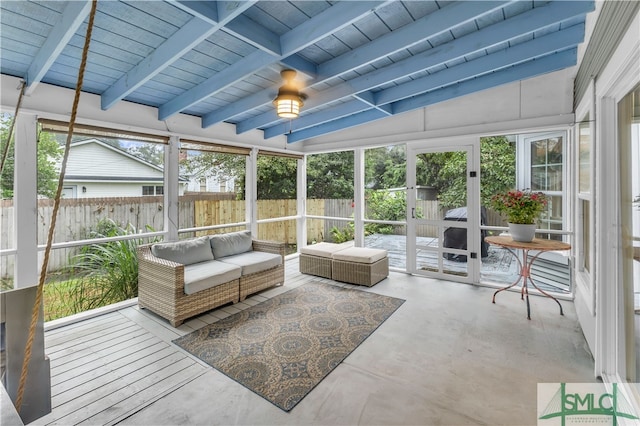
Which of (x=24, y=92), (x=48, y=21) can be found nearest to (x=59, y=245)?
(x=24, y=92)

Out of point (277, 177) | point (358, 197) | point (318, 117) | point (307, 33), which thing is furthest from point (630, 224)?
point (277, 177)

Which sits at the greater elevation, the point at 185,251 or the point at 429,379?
the point at 185,251

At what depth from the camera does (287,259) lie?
587 centimetres

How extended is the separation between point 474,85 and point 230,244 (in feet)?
12.4

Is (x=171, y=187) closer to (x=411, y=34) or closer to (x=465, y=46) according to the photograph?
(x=411, y=34)

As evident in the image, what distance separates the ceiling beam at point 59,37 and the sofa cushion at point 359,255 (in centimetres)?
365

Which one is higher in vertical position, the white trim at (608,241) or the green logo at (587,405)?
the white trim at (608,241)

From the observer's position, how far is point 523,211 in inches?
130

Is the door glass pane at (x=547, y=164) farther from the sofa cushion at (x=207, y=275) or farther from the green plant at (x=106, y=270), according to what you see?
the green plant at (x=106, y=270)

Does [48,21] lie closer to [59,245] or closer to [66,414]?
[59,245]

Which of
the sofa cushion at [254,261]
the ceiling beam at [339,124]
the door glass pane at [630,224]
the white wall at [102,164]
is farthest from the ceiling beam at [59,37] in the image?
the ceiling beam at [339,124]

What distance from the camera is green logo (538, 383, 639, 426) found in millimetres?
1809

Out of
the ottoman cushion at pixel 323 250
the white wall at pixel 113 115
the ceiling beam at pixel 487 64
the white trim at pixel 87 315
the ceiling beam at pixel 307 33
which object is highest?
the ceiling beam at pixel 487 64

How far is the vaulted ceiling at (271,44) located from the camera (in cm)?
204
